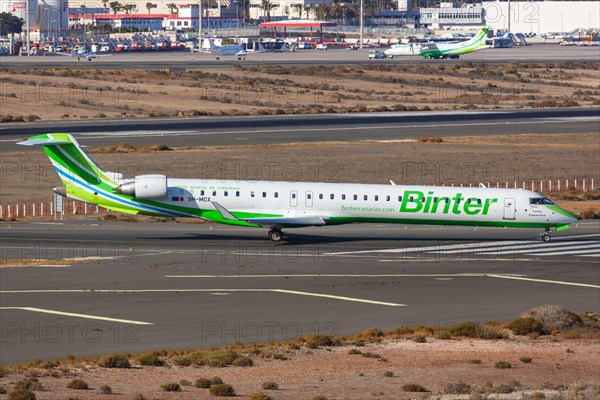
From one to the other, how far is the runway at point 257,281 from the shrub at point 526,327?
2.62 m

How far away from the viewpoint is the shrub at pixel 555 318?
141 ft

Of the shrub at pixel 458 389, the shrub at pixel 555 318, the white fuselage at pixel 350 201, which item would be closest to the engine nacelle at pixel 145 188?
the white fuselage at pixel 350 201

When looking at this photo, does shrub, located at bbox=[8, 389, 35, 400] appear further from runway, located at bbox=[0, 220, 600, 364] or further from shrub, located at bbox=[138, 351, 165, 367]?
runway, located at bbox=[0, 220, 600, 364]

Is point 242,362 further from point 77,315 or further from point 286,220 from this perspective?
point 286,220

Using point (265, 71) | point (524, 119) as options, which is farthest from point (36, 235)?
point (265, 71)

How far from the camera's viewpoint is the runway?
42188mm

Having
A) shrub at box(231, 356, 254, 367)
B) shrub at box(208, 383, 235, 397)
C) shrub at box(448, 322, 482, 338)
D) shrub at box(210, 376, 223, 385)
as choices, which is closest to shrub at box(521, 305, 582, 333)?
shrub at box(448, 322, 482, 338)

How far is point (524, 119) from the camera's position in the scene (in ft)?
416

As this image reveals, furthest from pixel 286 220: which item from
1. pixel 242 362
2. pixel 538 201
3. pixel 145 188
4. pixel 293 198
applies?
pixel 242 362

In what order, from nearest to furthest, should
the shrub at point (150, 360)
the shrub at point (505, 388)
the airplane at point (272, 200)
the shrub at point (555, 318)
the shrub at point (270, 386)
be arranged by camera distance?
the shrub at point (505, 388)
the shrub at point (270, 386)
the shrub at point (150, 360)
the shrub at point (555, 318)
the airplane at point (272, 200)

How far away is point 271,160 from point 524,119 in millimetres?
46128

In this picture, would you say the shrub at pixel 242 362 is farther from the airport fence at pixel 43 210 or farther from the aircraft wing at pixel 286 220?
the airport fence at pixel 43 210

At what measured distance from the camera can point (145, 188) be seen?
5981 cm

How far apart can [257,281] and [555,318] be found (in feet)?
47.7
